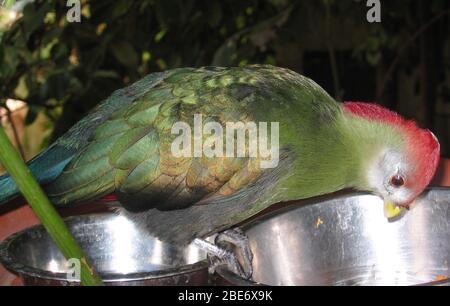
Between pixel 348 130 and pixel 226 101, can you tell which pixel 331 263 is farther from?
pixel 226 101

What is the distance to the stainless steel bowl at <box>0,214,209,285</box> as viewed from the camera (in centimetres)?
145

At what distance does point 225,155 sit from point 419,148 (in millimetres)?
429

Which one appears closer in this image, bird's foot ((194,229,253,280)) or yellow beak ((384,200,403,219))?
bird's foot ((194,229,253,280))

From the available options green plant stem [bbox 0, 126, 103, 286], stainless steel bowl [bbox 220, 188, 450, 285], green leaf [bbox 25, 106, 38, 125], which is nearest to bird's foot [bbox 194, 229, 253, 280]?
stainless steel bowl [bbox 220, 188, 450, 285]

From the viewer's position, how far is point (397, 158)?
1.49 meters

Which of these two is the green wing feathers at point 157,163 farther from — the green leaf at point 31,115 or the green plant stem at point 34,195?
the green leaf at point 31,115

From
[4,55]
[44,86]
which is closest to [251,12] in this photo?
[44,86]

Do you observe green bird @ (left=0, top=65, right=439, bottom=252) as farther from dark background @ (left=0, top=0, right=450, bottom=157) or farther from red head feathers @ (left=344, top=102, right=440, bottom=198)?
dark background @ (left=0, top=0, right=450, bottom=157)

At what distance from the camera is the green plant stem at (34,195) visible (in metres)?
0.65

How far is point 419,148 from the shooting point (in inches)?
56.6

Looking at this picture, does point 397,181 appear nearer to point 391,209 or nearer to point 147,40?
point 391,209

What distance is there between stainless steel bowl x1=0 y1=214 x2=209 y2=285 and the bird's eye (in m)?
0.47

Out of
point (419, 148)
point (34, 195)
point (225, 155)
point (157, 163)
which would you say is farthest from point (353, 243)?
point (34, 195)

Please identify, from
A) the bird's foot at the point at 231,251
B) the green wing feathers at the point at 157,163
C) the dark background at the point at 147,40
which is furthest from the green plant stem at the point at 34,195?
the dark background at the point at 147,40
